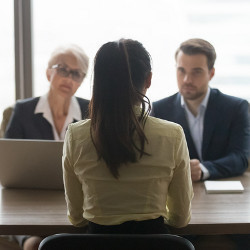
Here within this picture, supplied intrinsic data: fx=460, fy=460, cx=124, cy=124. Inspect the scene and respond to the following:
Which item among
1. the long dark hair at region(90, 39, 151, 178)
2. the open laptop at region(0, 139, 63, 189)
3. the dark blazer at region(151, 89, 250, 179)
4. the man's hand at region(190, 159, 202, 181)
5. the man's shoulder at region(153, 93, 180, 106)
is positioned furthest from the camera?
the man's shoulder at region(153, 93, 180, 106)

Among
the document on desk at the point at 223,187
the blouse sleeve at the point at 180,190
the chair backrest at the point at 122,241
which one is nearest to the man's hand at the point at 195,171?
the document on desk at the point at 223,187

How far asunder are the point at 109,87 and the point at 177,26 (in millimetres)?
1749

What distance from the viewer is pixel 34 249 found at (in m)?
1.90

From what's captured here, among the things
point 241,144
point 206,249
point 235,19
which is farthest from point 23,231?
point 235,19

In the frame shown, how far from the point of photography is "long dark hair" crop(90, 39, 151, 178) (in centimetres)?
140

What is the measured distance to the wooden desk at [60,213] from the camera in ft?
5.19

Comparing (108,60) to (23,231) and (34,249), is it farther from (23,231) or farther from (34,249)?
(34,249)

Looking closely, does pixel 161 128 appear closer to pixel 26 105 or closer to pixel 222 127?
pixel 222 127

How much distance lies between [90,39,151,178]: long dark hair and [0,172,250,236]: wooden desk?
352 millimetres

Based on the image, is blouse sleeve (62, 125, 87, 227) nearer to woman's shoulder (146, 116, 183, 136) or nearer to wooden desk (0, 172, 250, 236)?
wooden desk (0, 172, 250, 236)

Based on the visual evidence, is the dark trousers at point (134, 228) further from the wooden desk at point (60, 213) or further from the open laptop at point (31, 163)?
the open laptop at point (31, 163)

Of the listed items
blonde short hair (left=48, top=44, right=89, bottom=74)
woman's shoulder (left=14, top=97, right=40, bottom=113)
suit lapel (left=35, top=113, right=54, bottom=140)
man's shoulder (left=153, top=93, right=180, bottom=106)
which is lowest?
suit lapel (left=35, top=113, right=54, bottom=140)

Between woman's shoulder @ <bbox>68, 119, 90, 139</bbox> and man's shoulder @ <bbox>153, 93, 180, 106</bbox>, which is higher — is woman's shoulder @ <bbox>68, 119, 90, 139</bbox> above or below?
above

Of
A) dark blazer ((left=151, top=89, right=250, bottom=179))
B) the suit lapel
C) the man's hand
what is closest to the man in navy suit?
dark blazer ((left=151, top=89, right=250, bottom=179))
